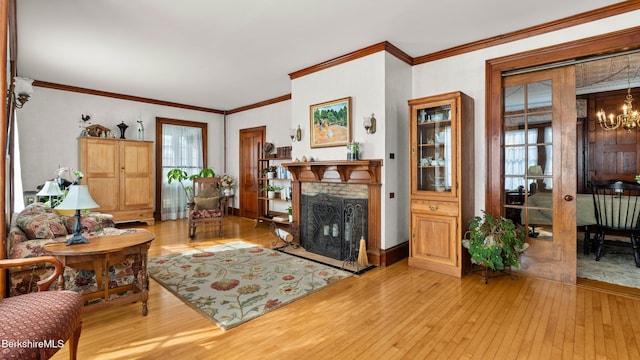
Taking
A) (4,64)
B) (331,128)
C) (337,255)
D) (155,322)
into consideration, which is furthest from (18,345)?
(331,128)

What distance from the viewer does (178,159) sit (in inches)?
293

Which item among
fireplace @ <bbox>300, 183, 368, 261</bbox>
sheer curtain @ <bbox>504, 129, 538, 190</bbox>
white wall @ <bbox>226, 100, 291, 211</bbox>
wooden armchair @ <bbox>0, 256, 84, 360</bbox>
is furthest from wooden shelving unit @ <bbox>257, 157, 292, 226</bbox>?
wooden armchair @ <bbox>0, 256, 84, 360</bbox>

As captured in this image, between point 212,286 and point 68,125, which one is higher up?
point 68,125

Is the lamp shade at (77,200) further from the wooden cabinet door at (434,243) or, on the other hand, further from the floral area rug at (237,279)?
the wooden cabinet door at (434,243)

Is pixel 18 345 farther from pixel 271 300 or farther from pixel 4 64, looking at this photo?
pixel 271 300

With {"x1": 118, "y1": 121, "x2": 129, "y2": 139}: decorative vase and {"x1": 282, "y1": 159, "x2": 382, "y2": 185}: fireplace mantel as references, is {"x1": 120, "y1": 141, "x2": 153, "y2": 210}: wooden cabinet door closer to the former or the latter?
{"x1": 118, "y1": 121, "x2": 129, "y2": 139}: decorative vase

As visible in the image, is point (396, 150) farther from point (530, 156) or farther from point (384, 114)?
point (530, 156)

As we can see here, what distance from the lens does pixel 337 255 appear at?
4168 millimetres

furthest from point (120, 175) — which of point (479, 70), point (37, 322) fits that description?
point (479, 70)

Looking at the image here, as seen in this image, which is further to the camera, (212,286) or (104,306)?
(212,286)

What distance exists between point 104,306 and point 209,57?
11.0 feet

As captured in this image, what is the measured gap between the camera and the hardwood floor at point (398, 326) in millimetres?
2035

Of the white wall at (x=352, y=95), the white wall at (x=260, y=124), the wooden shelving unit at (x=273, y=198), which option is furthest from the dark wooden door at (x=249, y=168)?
the white wall at (x=352, y=95)

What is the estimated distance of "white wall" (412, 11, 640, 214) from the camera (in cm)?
312
